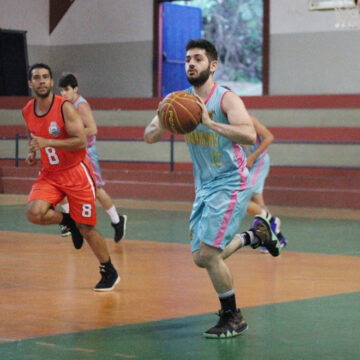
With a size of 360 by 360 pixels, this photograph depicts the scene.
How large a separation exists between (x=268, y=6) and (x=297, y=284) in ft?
49.7

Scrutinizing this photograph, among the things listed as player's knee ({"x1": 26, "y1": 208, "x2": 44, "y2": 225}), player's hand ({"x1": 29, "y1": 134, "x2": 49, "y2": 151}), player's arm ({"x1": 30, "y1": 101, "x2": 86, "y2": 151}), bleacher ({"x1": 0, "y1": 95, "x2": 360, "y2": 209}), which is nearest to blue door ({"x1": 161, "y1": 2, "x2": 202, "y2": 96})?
bleacher ({"x1": 0, "y1": 95, "x2": 360, "y2": 209})

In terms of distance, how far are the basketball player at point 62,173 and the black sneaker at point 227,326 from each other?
201cm

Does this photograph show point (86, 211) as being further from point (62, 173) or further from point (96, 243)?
point (62, 173)

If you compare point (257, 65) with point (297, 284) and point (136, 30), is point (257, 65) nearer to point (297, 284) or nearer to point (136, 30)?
point (136, 30)

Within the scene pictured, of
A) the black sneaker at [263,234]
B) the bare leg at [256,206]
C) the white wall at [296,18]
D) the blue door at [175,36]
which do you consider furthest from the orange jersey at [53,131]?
the blue door at [175,36]

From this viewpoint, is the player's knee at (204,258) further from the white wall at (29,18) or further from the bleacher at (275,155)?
the white wall at (29,18)

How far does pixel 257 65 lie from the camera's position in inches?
969

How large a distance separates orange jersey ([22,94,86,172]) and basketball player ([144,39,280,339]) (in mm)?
1795

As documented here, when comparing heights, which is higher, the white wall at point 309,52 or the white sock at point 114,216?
the white wall at point 309,52

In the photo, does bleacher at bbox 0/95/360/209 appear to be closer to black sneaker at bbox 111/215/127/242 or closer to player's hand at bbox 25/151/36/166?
black sneaker at bbox 111/215/127/242

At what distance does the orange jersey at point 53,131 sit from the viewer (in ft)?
27.7

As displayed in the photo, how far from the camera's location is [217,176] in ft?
21.9

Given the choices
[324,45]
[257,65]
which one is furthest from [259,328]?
[257,65]

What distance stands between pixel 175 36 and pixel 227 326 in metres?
19.3
